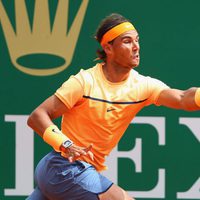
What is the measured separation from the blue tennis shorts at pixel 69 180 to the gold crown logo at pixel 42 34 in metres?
1.62

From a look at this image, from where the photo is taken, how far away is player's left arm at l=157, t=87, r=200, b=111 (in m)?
4.14

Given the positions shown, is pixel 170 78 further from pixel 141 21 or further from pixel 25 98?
pixel 25 98

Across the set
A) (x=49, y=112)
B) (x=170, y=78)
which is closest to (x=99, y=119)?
(x=49, y=112)

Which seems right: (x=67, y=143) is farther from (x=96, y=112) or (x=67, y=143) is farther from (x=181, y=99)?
(x=181, y=99)

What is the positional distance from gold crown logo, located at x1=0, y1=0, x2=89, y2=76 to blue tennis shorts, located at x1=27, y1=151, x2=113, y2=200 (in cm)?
162

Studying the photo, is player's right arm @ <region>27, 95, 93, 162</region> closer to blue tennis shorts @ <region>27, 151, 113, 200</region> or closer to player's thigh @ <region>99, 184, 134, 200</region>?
blue tennis shorts @ <region>27, 151, 113, 200</region>

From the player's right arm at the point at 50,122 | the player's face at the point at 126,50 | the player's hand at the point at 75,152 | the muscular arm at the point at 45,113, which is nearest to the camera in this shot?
the player's hand at the point at 75,152

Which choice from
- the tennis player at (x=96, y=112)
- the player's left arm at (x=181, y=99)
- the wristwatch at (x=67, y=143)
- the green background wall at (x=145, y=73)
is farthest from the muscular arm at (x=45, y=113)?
the green background wall at (x=145, y=73)

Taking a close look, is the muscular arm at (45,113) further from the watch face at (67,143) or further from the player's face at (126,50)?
the player's face at (126,50)

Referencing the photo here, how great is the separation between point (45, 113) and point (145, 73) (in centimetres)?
168

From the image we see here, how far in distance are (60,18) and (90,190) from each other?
1.92 metres

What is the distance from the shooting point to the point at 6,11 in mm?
5652

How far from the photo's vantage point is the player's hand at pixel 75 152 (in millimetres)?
3881

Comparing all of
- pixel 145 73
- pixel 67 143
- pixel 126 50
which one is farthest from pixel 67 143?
pixel 145 73
